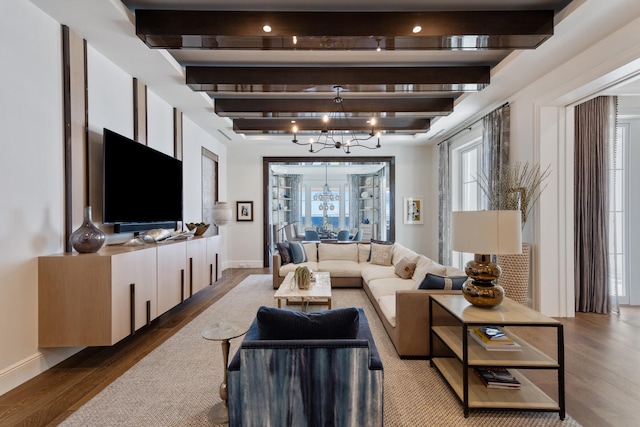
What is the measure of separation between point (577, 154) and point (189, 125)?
5970 mm

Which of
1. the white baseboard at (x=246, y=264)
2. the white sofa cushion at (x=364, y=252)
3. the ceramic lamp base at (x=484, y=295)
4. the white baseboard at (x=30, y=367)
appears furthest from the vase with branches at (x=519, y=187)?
the white baseboard at (x=246, y=264)

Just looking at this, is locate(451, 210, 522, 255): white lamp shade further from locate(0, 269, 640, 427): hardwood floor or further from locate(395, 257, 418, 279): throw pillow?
locate(395, 257, 418, 279): throw pillow

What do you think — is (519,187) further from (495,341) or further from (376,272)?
(495,341)

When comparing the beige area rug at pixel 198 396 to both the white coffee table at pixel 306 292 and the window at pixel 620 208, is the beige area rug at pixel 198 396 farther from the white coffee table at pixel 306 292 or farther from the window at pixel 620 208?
the window at pixel 620 208

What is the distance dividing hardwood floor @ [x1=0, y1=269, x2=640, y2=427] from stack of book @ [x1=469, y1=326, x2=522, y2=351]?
1.83ft

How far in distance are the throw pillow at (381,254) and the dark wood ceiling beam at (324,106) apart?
233 centimetres

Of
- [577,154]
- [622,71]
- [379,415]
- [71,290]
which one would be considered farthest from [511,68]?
[71,290]

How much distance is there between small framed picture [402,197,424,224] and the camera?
23.9 ft

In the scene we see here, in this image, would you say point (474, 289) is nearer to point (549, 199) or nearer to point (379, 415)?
point (379, 415)

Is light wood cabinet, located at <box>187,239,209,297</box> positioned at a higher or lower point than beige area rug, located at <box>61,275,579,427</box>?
higher

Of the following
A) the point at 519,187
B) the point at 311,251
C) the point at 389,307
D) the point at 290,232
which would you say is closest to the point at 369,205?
the point at 290,232

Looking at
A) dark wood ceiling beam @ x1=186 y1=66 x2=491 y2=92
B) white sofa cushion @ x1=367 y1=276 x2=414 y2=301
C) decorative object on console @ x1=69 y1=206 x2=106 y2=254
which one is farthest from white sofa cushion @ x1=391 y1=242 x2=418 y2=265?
decorative object on console @ x1=69 y1=206 x2=106 y2=254

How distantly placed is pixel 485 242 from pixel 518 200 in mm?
2210

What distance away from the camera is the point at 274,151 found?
282 inches
